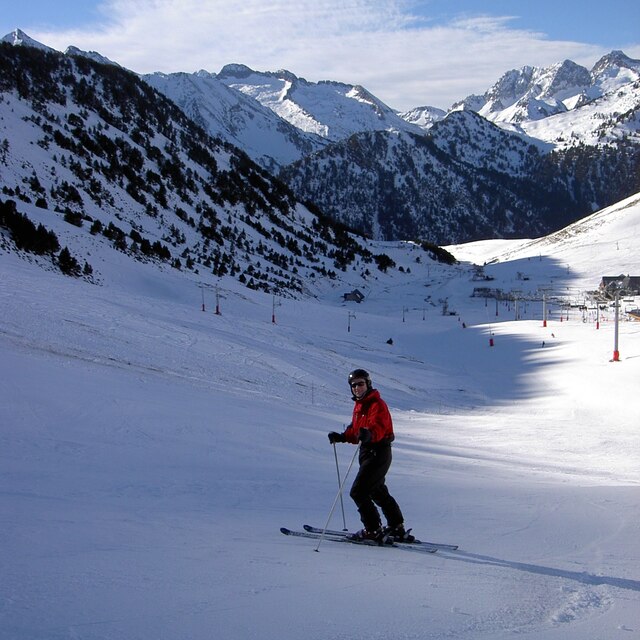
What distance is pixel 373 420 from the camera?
756 centimetres

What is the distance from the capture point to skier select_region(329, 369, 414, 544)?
7.59 m

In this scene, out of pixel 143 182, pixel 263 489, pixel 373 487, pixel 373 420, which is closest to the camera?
pixel 373 420

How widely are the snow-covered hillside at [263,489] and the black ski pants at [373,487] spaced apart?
42cm

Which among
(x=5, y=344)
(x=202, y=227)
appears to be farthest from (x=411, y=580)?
(x=202, y=227)

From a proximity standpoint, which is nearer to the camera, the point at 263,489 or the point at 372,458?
the point at 372,458

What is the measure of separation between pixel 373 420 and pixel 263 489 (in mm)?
3133

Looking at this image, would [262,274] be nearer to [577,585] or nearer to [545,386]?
[545,386]

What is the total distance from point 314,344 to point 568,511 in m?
23.5

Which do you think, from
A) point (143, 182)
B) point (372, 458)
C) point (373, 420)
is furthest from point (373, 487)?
point (143, 182)

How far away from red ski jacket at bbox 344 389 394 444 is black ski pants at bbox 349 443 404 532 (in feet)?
0.44

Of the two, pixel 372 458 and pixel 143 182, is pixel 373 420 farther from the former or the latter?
pixel 143 182

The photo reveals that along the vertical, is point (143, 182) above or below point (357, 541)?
above

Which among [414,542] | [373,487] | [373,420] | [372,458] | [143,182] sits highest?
[143,182]

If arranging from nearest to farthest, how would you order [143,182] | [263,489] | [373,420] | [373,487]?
[373,420], [373,487], [263,489], [143,182]
